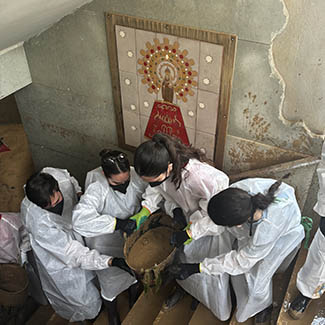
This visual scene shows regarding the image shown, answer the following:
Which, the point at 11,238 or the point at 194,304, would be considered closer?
the point at 194,304

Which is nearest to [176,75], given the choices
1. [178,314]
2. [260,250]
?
[260,250]

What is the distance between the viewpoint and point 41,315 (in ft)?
11.6

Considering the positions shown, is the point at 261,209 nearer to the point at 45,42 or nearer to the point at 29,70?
the point at 45,42

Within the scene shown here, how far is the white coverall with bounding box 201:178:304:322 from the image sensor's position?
2201mm

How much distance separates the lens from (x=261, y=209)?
7.07 ft

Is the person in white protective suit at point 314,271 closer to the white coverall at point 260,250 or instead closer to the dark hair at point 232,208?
the white coverall at point 260,250

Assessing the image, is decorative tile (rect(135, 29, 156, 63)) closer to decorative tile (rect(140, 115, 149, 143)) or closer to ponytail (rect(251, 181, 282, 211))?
decorative tile (rect(140, 115, 149, 143))

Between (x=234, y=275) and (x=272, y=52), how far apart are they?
1488mm

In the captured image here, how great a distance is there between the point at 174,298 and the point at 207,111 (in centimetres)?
145


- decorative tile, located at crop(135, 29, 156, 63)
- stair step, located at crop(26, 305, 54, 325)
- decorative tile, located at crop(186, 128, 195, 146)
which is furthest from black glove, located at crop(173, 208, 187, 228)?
stair step, located at crop(26, 305, 54, 325)

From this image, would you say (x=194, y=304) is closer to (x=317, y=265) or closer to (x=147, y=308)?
(x=147, y=308)

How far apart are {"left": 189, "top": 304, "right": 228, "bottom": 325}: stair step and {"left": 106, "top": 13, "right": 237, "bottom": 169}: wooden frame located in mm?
1096

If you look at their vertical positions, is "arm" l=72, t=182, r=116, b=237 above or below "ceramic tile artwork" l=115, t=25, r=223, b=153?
below

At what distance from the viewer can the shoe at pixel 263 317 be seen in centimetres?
262
